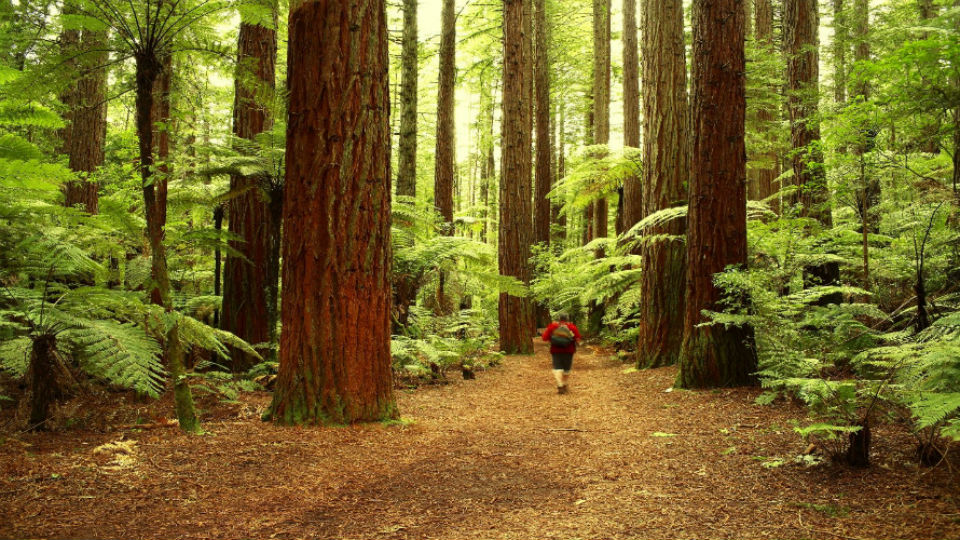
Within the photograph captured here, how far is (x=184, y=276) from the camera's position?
8930 mm

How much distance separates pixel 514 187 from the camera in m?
12.1

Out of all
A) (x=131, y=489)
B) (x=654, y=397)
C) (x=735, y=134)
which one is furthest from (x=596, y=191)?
(x=131, y=489)

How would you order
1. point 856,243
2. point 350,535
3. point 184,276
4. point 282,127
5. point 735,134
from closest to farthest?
point 350,535 → point 282,127 → point 735,134 → point 856,243 → point 184,276

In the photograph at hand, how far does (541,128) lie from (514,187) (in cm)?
560

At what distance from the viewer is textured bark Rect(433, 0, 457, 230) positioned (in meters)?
13.1

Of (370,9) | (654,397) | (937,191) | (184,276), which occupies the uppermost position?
(370,9)

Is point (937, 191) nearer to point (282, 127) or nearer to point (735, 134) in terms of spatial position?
point (735, 134)

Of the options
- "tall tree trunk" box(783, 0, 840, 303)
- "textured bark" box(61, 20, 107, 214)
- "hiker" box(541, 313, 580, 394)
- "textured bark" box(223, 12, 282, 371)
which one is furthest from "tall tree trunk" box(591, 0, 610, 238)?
"textured bark" box(61, 20, 107, 214)

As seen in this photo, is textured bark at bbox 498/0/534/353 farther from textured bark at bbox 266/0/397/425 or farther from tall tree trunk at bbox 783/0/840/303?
textured bark at bbox 266/0/397/425

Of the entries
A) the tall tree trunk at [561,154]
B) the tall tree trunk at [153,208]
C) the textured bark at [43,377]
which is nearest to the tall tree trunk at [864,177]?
the tall tree trunk at [153,208]

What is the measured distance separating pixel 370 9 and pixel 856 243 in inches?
302

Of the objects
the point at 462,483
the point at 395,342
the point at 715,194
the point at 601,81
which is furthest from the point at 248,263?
the point at 601,81

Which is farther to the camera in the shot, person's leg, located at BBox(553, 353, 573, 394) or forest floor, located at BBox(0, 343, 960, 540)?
person's leg, located at BBox(553, 353, 573, 394)

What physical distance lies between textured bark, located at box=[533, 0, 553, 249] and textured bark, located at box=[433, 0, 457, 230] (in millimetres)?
4195
